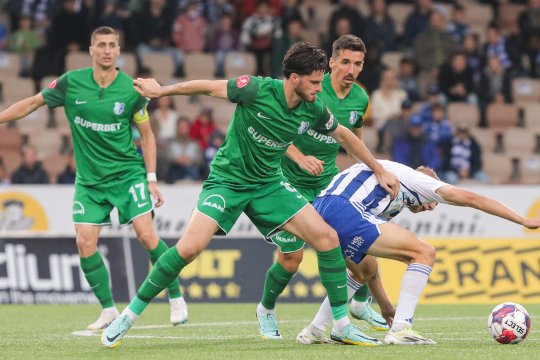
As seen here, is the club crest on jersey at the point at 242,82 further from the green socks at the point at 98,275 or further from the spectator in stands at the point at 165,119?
the spectator in stands at the point at 165,119

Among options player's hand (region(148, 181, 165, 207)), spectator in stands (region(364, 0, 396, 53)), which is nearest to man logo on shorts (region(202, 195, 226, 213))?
player's hand (region(148, 181, 165, 207))

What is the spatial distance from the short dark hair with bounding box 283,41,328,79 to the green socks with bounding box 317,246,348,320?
1.38 meters

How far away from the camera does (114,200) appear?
1098 centimetres

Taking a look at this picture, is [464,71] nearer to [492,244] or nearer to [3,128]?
[492,244]

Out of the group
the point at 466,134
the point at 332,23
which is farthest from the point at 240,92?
the point at 332,23

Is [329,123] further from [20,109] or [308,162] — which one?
[20,109]

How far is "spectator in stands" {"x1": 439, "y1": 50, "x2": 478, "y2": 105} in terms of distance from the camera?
21.3 metres

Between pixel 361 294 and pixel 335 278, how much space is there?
2039 millimetres

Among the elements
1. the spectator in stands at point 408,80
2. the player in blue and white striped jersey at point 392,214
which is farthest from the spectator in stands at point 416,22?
the player in blue and white striped jersey at point 392,214

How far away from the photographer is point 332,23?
840 inches

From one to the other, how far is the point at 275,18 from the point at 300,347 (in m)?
13.2

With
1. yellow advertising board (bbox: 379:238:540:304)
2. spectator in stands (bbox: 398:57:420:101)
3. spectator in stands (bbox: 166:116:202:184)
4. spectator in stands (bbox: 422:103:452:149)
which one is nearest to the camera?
yellow advertising board (bbox: 379:238:540:304)

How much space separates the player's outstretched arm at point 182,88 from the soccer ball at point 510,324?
8.83ft

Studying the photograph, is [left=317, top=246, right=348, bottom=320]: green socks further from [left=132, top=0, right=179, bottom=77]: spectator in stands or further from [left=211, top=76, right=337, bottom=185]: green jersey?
[left=132, top=0, right=179, bottom=77]: spectator in stands
